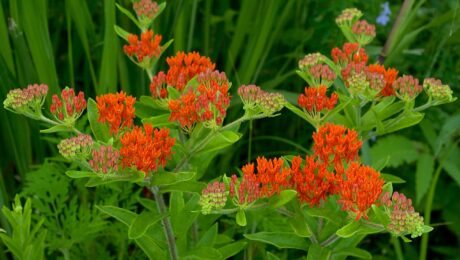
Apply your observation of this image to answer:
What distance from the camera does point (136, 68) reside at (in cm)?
254

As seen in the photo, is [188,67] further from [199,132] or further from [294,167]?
[294,167]

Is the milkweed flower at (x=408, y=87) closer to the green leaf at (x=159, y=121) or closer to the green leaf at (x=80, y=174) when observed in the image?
the green leaf at (x=159, y=121)

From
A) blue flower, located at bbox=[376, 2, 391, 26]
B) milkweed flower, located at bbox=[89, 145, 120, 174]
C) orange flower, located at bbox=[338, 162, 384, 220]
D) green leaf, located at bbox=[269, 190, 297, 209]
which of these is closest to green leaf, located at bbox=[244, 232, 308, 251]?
green leaf, located at bbox=[269, 190, 297, 209]

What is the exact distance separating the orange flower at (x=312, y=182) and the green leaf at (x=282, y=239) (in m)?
0.14

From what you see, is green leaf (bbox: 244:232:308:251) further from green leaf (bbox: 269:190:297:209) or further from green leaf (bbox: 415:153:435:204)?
green leaf (bbox: 415:153:435:204)

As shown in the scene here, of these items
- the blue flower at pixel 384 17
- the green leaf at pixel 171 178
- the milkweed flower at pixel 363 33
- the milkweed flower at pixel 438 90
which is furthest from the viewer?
the blue flower at pixel 384 17

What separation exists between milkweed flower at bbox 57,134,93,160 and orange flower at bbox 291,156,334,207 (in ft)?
1.38

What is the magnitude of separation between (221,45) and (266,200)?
1.52 metres

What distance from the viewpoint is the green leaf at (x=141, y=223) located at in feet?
5.14

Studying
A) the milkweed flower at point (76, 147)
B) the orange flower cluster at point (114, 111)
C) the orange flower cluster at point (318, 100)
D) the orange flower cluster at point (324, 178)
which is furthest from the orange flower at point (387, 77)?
the milkweed flower at point (76, 147)

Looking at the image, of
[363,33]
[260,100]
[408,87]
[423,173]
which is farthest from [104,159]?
[423,173]

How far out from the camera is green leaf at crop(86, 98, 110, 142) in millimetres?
1634

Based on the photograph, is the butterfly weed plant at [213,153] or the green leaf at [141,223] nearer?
the butterfly weed plant at [213,153]

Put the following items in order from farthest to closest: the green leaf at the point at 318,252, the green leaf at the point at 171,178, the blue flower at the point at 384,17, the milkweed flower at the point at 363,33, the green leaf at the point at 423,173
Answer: the blue flower at the point at 384,17 < the green leaf at the point at 423,173 < the milkweed flower at the point at 363,33 < the green leaf at the point at 318,252 < the green leaf at the point at 171,178
